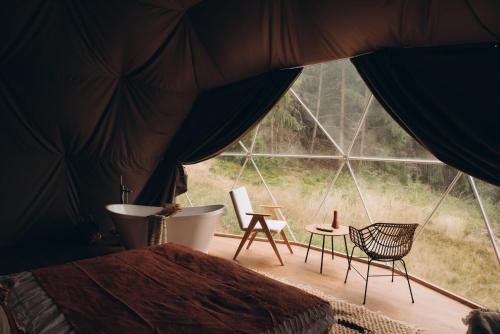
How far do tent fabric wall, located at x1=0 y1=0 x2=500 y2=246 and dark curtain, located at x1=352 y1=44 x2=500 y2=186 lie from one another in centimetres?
16

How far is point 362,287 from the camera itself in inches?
130

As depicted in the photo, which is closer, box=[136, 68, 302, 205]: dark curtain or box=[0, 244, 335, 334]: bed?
box=[0, 244, 335, 334]: bed

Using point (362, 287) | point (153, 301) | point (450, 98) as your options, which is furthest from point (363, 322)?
point (450, 98)

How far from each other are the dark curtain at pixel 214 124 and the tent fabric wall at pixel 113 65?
0.55 ft

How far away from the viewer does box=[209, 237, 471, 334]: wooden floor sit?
9.04 feet

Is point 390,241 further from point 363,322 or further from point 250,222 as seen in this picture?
point 250,222

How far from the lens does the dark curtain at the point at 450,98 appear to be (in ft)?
7.89

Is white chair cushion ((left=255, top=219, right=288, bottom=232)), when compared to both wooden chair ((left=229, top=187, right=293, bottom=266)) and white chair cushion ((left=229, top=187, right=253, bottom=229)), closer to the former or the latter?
wooden chair ((left=229, top=187, right=293, bottom=266))

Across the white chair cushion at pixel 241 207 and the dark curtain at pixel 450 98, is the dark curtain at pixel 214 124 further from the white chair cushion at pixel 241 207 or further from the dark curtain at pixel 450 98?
the dark curtain at pixel 450 98

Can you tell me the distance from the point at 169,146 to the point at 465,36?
12.0 ft

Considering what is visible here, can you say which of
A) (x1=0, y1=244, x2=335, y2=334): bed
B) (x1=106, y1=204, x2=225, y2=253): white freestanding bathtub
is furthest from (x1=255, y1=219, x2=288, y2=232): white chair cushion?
(x1=0, y1=244, x2=335, y2=334): bed

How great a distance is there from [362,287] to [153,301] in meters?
2.44

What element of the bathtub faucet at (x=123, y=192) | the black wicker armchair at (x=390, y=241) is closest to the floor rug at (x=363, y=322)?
the black wicker armchair at (x=390, y=241)

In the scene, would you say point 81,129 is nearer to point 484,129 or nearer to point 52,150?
point 52,150
